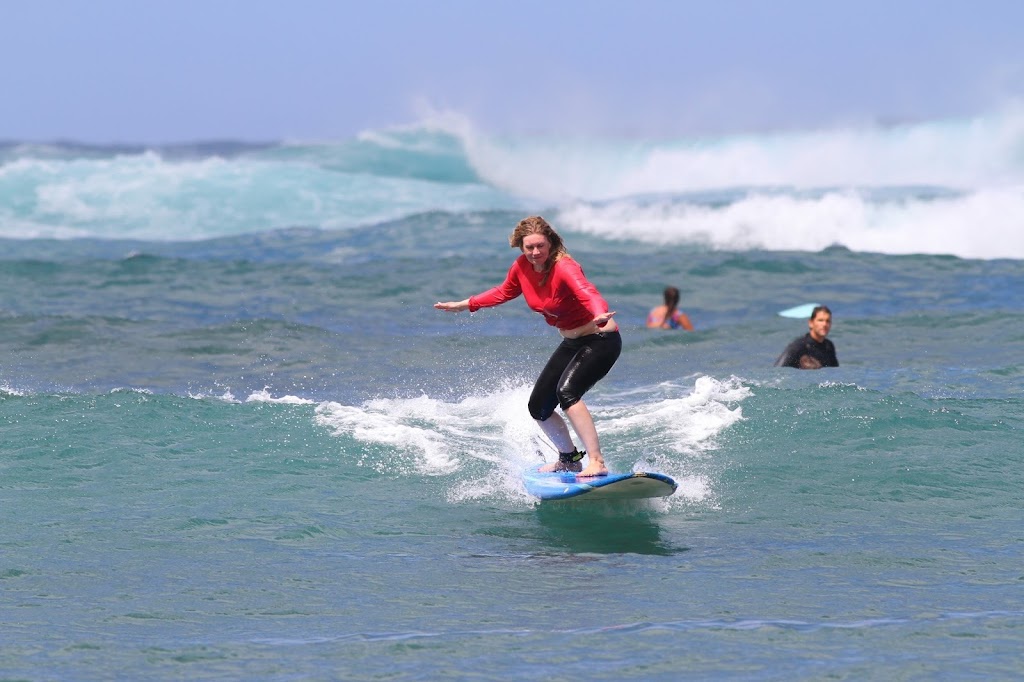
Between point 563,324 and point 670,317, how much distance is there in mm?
9342

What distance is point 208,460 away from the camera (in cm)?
1074

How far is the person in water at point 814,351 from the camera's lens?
14.3 m

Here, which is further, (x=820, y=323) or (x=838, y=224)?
(x=838, y=224)

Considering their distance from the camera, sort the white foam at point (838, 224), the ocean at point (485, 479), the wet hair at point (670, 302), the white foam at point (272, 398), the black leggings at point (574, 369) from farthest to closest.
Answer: the white foam at point (838, 224), the wet hair at point (670, 302), the white foam at point (272, 398), the black leggings at point (574, 369), the ocean at point (485, 479)

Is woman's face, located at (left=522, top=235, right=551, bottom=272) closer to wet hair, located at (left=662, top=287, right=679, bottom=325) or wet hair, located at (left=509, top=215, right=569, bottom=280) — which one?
wet hair, located at (left=509, top=215, right=569, bottom=280)

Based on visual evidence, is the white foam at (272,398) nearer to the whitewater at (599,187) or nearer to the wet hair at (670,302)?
the wet hair at (670,302)

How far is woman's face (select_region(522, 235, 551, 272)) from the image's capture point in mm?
8312

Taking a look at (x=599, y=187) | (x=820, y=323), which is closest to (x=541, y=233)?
(x=820, y=323)

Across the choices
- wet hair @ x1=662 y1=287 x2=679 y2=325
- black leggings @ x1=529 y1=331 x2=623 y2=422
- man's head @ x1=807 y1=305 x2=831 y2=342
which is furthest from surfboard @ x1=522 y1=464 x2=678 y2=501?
wet hair @ x1=662 y1=287 x2=679 y2=325

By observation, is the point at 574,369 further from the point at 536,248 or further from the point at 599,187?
the point at 599,187

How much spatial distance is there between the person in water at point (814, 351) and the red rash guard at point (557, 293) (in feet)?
19.7

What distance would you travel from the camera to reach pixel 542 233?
8352mm

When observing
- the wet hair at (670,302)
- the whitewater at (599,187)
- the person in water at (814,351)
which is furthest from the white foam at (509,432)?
the whitewater at (599,187)

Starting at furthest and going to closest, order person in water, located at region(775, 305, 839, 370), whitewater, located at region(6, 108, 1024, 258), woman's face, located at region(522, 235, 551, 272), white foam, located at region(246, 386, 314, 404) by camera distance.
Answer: whitewater, located at region(6, 108, 1024, 258) → person in water, located at region(775, 305, 839, 370) → white foam, located at region(246, 386, 314, 404) → woman's face, located at region(522, 235, 551, 272)
